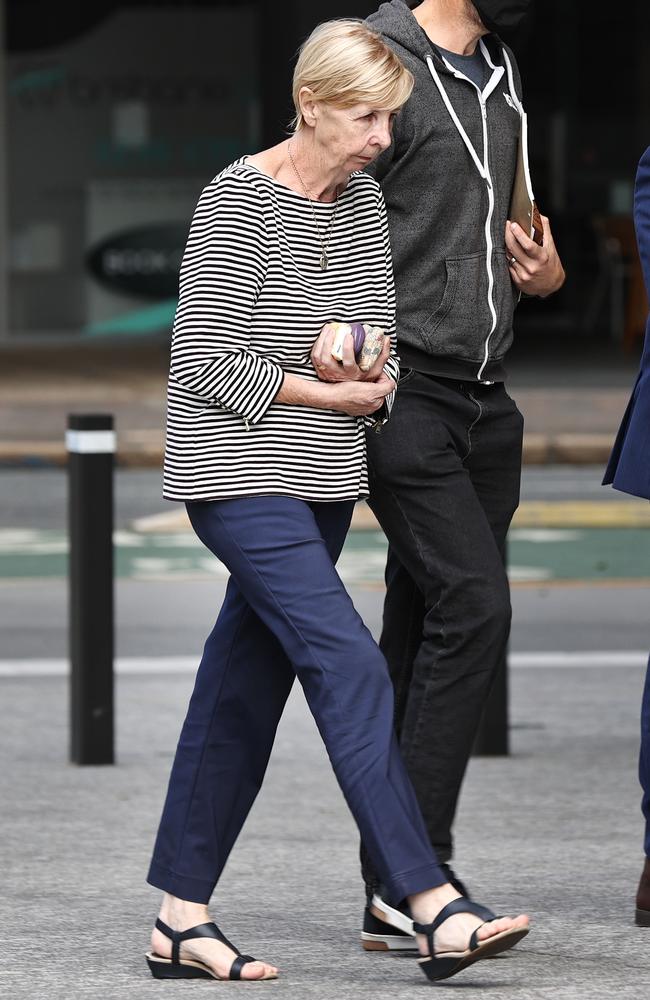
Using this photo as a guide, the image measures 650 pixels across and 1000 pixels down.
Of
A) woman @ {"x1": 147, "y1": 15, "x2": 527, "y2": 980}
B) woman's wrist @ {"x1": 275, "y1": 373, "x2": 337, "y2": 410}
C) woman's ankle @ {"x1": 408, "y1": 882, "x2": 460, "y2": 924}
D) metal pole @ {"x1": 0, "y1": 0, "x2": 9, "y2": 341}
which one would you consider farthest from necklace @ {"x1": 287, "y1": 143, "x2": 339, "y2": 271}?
metal pole @ {"x1": 0, "y1": 0, "x2": 9, "y2": 341}

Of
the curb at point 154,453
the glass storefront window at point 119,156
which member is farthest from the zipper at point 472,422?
the glass storefront window at point 119,156

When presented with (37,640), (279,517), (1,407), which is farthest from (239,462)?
(1,407)

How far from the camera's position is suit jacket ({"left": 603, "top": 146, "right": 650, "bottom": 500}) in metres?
4.45

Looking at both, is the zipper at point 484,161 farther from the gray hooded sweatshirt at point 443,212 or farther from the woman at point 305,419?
the woman at point 305,419

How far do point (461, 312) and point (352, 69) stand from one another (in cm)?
59

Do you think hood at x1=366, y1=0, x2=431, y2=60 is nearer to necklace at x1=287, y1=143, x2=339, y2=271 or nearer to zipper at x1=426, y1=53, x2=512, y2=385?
zipper at x1=426, y1=53, x2=512, y2=385

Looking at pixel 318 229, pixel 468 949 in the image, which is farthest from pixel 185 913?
pixel 318 229

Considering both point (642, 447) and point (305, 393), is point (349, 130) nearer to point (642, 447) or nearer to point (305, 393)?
point (305, 393)

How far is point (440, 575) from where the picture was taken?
418 cm

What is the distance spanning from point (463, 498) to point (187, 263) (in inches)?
28.7

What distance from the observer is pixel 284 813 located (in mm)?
5852

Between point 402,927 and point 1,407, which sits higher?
point 402,927

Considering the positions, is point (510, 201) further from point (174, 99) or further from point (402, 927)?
point (174, 99)

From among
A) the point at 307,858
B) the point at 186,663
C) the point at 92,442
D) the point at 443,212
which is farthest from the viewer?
the point at 186,663
